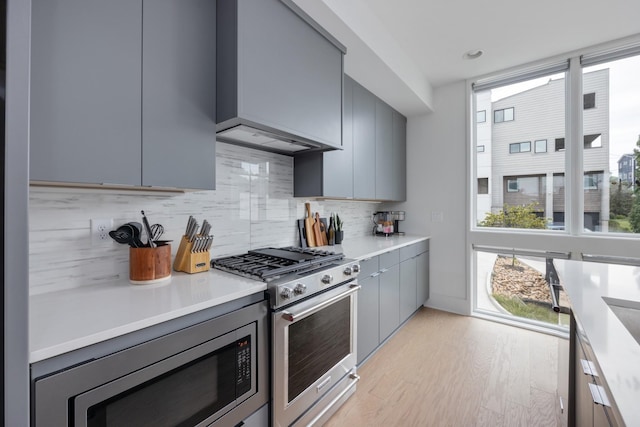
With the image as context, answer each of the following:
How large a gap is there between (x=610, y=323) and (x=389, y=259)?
1641mm

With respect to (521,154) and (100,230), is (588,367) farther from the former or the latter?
(521,154)

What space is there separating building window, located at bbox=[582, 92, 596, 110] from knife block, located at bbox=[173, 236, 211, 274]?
3.59 metres

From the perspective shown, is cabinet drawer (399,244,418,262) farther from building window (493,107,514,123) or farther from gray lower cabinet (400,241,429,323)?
building window (493,107,514,123)

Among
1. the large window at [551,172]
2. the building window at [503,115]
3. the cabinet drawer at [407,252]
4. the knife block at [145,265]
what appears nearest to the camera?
the knife block at [145,265]

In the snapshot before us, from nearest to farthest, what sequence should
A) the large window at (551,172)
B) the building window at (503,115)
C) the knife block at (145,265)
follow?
1. the knife block at (145,265)
2. the large window at (551,172)
3. the building window at (503,115)

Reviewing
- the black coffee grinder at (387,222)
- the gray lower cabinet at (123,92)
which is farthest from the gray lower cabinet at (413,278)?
the gray lower cabinet at (123,92)

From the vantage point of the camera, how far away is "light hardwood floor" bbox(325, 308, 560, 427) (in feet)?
5.51

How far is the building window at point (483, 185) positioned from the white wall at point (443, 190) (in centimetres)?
20

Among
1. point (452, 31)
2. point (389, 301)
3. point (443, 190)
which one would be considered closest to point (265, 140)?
point (389, 301)

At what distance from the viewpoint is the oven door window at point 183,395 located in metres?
0.87

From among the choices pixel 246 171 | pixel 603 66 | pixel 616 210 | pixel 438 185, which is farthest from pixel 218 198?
pixel 603 66

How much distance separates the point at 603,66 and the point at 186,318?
12.8ft

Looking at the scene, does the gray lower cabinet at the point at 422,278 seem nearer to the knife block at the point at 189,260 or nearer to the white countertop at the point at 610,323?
the white countertop at the point at 610,323

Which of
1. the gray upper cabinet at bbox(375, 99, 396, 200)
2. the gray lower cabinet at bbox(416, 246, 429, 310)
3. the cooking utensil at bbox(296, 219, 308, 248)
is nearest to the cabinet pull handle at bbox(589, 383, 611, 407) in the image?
the cooking utensil at bbox(296, 219, 308, 248)
